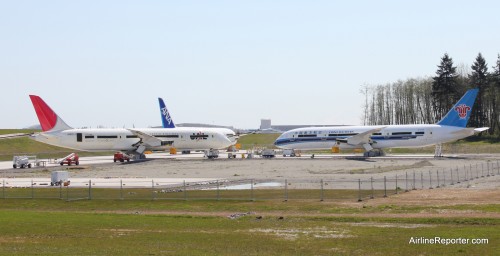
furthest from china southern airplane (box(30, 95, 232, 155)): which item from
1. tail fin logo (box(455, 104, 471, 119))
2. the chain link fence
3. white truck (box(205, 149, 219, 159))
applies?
tail fin logo (box(455, 104, 471, 119))

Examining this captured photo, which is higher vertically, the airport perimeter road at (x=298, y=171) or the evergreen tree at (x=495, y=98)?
the evergreen tree at (x=495, y=98)

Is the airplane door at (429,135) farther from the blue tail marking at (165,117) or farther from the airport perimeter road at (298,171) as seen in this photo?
the blue tail marking at (165,117)

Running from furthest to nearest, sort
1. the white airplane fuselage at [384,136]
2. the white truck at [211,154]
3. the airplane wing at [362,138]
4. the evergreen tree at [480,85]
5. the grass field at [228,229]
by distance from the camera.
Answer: the evergreen tree at [480,85] < the white truck at [211,154] < the airplane wing at [362,138] < the white airplane fuselage at [384,136] < the grass field at [228,229]

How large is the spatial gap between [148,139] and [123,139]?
332 centimetres

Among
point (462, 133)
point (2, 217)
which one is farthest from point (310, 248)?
point (462, 133)

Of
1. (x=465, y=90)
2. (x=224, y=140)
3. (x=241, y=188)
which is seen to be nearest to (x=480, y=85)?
(x=465, y=90)

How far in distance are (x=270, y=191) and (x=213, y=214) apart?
434 inches

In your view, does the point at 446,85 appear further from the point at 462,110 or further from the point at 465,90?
the point at 462,110

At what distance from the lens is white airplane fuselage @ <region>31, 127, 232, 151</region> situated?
291ft

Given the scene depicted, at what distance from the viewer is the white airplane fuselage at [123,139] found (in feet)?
291

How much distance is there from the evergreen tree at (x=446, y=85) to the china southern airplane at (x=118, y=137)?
156 feet

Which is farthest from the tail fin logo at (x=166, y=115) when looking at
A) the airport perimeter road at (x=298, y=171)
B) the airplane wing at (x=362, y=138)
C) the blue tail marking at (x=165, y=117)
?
the airplane wing at (x=362, y=138)

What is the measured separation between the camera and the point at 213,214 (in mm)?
36094

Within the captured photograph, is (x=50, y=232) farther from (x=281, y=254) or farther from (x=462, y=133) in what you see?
(x=462, y=133)
